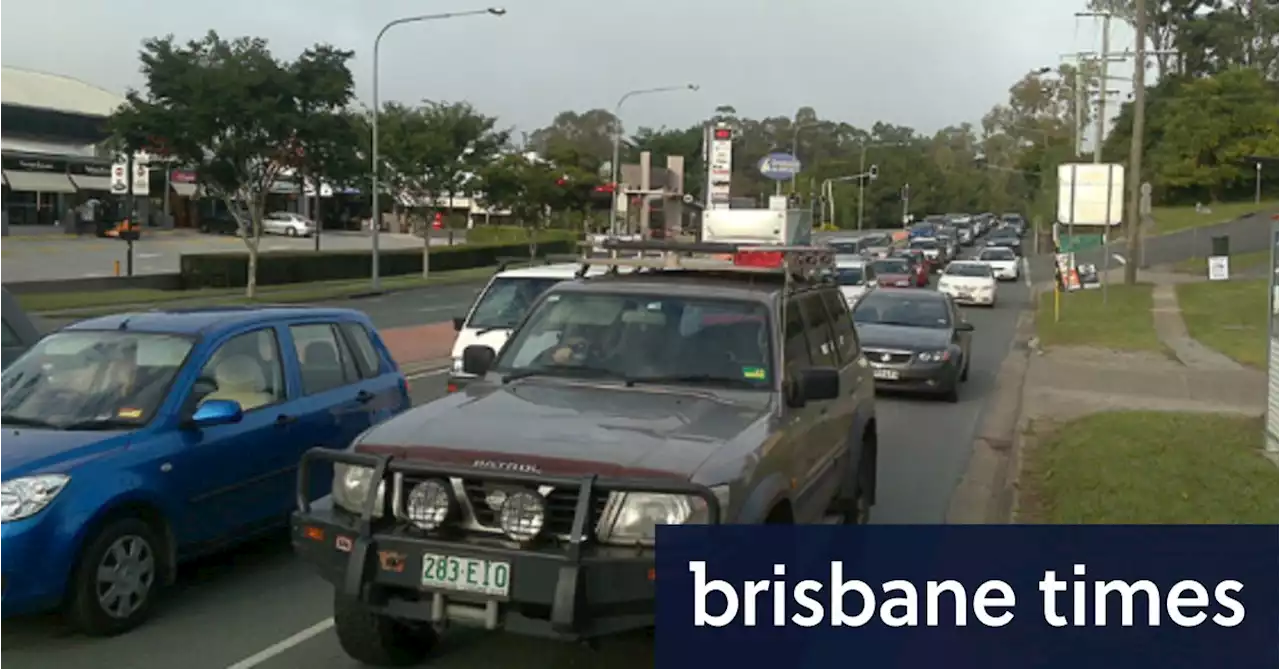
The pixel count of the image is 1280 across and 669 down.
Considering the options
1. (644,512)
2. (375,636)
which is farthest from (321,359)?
(644,512)

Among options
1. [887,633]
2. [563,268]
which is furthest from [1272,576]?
[563,268]

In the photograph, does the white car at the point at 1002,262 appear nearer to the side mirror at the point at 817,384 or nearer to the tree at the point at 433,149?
the tree at the point at 433,149

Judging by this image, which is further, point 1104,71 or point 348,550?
point 1104,71

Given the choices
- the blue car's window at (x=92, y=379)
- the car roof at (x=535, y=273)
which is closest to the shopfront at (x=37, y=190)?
the car roof at (x=535, y=273)

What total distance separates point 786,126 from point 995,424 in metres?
144

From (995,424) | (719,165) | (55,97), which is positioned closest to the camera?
(995,424)

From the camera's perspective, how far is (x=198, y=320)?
7750 mm

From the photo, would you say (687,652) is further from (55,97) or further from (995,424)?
(55,97)

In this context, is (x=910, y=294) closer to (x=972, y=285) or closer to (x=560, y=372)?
(x=560, y=372)

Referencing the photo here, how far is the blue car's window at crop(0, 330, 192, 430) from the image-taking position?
6.92m

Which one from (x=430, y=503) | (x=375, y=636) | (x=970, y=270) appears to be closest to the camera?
(x=430, y=503)

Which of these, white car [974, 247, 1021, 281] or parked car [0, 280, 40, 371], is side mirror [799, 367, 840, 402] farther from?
white car [974, 247, 1021, 281]

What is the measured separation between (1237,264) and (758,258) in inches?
1825

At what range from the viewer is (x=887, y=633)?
559 centimetres
